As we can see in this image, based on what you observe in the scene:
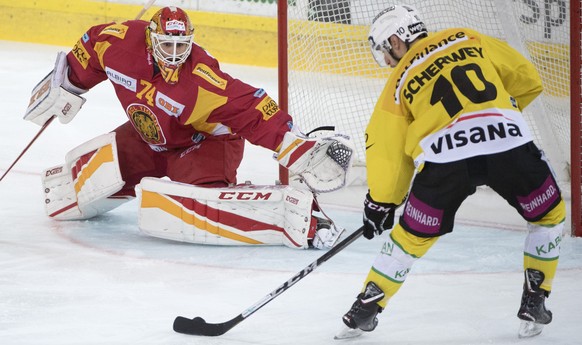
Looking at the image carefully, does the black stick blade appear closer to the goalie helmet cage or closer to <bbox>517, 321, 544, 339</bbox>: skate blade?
<bbox>517, 321, 544, 339</bbox>: skate blade

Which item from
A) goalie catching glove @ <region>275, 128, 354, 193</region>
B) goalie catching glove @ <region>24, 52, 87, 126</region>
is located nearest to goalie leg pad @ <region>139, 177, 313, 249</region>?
goalie catching glove @ <region>275, 128, 354, 193</region>

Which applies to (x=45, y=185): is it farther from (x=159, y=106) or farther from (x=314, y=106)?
A: (x=314, y=106)

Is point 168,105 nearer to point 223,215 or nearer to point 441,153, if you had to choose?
point 223,215

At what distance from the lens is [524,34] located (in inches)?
186

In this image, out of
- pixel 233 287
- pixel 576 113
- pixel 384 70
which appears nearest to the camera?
pixel 233 287

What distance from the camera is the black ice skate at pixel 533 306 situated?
3.15m

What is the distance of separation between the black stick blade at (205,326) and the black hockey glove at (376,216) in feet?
1.50

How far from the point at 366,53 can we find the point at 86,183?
60.1 inches

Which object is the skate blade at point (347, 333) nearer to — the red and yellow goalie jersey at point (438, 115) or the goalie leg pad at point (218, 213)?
the red and yellow goalie jersey at point (438, 115)

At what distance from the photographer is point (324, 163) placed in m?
4.27

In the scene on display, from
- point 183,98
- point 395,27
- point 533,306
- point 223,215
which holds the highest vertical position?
point 395,27

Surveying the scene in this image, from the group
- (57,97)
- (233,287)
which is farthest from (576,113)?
(57,97)

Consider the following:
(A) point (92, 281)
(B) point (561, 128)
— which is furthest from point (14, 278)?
(B) point (561, 128)

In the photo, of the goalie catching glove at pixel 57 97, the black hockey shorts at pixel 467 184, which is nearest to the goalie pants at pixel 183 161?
the goalie catching glove at pixel 57 97
